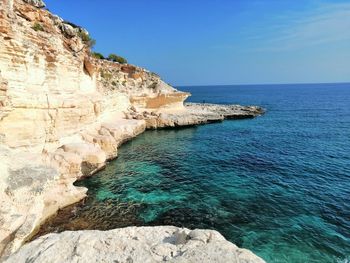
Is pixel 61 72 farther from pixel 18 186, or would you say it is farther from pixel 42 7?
pixel 18 186

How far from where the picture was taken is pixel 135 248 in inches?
312

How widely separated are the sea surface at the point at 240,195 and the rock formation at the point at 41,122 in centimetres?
208

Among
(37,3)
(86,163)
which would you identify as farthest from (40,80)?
(37,3)

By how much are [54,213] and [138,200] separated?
189 inches

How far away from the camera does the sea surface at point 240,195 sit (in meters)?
12.2

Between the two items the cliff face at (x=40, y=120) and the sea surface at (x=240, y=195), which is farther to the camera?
the sea surface at (x=240, y=195)

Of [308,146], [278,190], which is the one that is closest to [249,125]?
[308,146]

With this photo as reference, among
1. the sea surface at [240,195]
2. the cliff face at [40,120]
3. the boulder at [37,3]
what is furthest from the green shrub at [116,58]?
the boulder at [37,3]

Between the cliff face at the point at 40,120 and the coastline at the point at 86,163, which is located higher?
the cliff face at the point at 40,120

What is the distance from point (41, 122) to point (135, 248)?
1248cm

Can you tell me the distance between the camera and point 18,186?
32.9 ft

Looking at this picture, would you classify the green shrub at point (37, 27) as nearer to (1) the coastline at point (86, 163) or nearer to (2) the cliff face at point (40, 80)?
(2) the cliff face at point (40, 80)

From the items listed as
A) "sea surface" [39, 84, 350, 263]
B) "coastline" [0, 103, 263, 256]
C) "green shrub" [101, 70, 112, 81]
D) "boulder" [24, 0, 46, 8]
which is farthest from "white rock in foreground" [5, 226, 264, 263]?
"green shrub" [101, 70, 112, 81]

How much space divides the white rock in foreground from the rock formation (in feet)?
7.05
